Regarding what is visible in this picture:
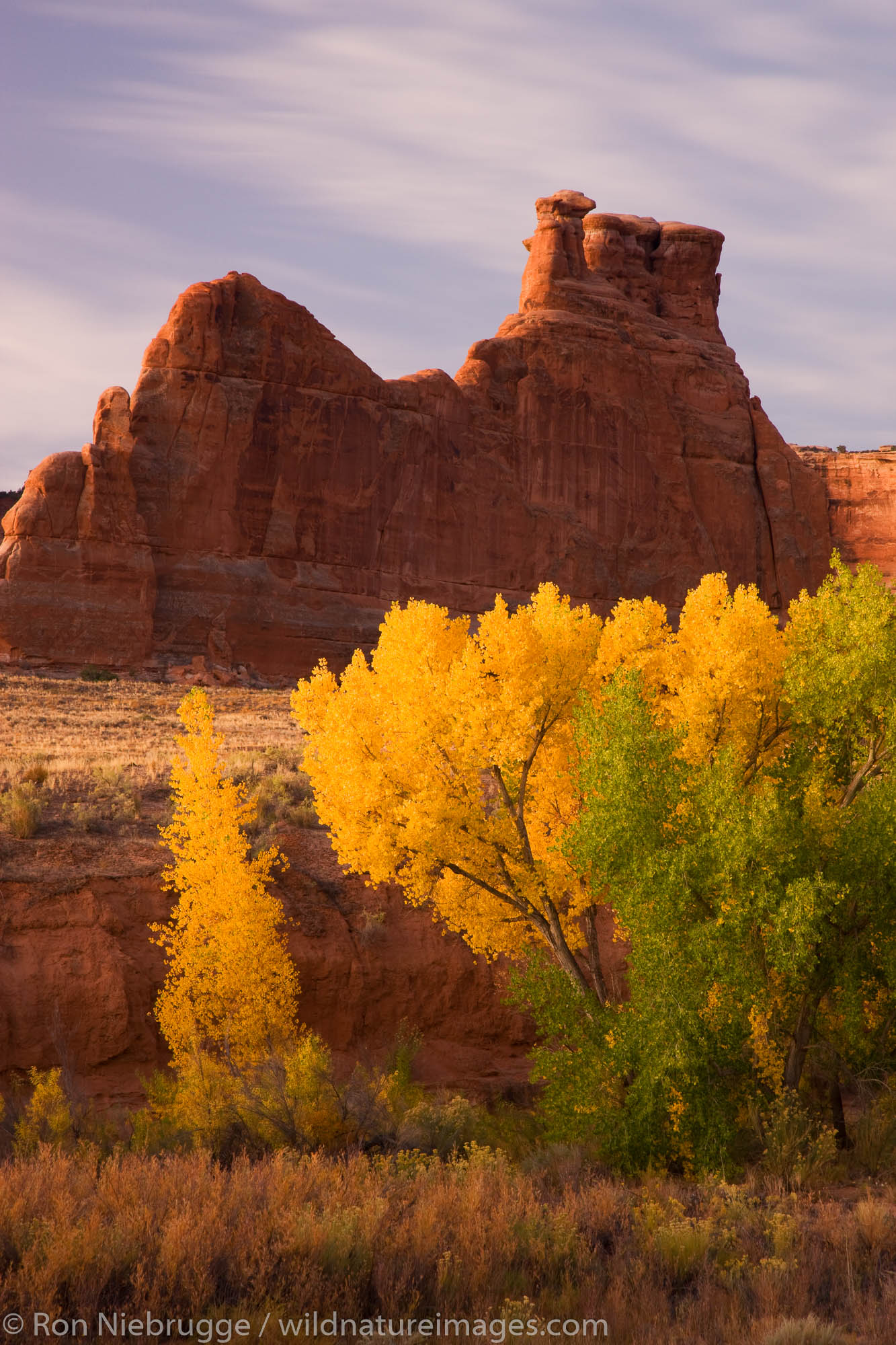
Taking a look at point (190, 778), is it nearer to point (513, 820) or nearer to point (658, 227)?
point (513, 820)

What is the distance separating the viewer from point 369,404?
63.8 metres

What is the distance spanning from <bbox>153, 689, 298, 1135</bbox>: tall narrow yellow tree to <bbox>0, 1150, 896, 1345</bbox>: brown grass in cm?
528

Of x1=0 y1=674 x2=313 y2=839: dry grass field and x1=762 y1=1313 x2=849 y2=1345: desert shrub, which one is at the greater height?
x1=0 y1=674 x2=313 y2=839: dry grass field

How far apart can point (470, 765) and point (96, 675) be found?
4019cm

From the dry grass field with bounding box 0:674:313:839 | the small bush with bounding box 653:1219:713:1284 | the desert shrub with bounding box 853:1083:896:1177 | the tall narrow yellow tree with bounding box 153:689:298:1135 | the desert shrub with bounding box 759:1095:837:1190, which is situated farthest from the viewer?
the dry grass field with bounding box 0:674:313:839

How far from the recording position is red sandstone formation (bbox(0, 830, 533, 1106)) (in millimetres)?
18047

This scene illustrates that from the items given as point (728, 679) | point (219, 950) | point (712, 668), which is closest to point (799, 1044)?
point (728, 679)

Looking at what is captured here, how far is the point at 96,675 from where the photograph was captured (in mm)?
50969

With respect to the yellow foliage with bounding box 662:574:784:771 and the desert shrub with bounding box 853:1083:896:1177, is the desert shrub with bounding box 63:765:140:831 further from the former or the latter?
the desert shrub with bounding box 853:1083:896:1177

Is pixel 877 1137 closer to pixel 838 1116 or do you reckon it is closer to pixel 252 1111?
pixel 838 1116

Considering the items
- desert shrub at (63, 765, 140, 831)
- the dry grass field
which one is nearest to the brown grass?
desert shrub at (63, 765, 140, 831)

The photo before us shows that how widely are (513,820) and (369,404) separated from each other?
5201 centimetres

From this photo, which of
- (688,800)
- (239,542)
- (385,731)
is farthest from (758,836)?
(239,542)

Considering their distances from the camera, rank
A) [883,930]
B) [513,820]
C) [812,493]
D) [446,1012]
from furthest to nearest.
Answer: [812,493]
[446,1012]
[513,820]
[883,930]
